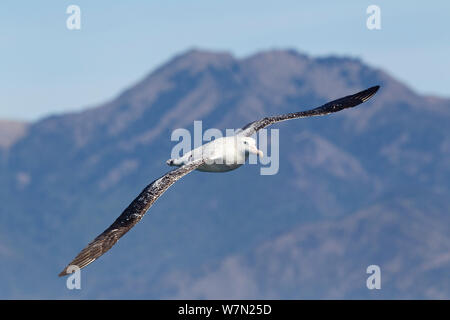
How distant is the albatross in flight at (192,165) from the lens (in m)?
29.6

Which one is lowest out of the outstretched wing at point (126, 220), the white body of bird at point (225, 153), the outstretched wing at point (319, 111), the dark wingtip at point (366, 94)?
the outstretched wing at point (126, 220)

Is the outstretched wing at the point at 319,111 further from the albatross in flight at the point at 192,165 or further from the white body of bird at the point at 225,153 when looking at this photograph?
the white body of bird at the point at 225,153

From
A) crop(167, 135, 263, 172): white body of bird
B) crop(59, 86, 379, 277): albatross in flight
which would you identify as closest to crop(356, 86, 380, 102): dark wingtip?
crop(59, 86, 379, 277): albatross in flight

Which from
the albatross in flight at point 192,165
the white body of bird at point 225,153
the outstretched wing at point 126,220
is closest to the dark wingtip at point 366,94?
the albatross in flight at point 192,165

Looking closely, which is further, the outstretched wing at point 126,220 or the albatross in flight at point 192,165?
the albatross in flight at point 192,165

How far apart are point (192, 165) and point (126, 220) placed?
5.12 m

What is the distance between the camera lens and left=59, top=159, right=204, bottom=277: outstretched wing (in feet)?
94.0

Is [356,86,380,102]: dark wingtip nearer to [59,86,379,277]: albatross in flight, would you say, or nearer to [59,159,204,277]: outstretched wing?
[59,86,379,277]: albatross in flight
